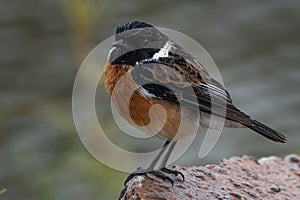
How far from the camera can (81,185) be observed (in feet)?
26.8

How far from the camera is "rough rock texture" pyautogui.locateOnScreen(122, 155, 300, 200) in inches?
204

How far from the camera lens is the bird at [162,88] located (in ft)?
17.9

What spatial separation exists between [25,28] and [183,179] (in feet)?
23.3

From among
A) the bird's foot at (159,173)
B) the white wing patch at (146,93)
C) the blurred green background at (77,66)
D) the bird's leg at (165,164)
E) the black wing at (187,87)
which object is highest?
the blurred green background at (77,66)

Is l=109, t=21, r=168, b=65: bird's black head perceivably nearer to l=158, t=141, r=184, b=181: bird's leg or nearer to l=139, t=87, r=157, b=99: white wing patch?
l=139, t=87, r=157, b=99: white wing patch

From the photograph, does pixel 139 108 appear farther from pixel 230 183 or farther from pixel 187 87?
pixel 230 183

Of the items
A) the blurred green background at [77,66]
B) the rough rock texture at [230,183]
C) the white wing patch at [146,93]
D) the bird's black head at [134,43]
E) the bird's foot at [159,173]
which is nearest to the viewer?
the rough rock texture at [230,183]

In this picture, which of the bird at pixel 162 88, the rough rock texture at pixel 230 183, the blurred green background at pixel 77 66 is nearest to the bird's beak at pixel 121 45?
the bird at pixel 162 88

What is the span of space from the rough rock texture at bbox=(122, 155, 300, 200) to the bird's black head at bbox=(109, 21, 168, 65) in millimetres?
809

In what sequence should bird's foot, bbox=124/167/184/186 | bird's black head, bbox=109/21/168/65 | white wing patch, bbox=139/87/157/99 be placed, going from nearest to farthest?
bird's foot, bbox=124/167/184/186
white wing patch, bbox=139/87/157/99
bird's black head, bbox=109/21/168/65

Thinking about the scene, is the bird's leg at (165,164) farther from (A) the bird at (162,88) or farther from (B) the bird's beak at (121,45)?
(B) the bird's beak at (121,45)

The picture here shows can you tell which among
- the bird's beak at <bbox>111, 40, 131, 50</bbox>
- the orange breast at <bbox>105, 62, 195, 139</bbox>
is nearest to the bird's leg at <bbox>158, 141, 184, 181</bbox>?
the orange breast at <bbox>105, 62, 195, 139</bbox>

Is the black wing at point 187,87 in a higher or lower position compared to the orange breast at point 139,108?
higher

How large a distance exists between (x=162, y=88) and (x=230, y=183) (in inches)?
30.3
